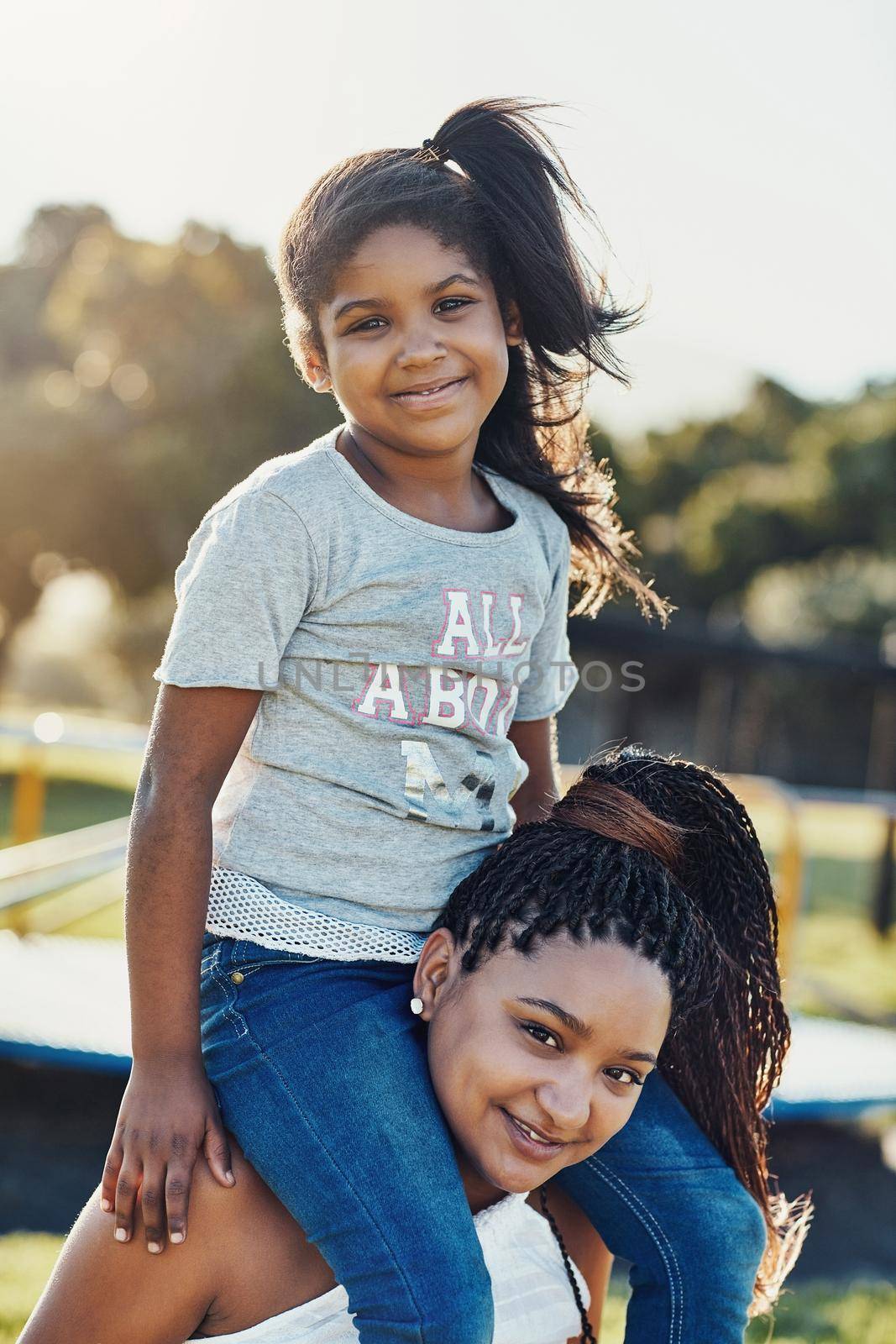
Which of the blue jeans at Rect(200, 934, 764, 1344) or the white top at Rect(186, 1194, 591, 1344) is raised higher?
the blue jeans at Rect(200, 934, 764, 1344)

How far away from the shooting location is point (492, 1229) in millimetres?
1781

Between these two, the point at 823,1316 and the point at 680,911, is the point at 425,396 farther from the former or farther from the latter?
the point at 823,1316

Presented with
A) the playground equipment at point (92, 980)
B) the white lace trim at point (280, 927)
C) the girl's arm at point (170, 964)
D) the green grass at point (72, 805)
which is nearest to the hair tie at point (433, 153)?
the girl's arm at point (170, 964)

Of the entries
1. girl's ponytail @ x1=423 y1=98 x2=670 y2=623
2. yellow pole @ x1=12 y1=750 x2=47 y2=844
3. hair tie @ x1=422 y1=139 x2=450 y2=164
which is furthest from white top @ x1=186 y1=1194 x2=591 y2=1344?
yellow pole @ x1=12 y1=750 x2=47 y2=844

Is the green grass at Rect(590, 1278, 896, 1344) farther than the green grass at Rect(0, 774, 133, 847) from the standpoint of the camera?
No

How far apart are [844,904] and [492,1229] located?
8477mm

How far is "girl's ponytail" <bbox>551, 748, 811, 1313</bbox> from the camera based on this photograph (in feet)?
6.52

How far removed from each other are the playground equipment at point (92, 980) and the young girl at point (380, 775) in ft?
6.84

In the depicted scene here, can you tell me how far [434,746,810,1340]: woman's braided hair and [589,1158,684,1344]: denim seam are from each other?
19cm

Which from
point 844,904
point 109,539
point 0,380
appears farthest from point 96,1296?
point 0,380

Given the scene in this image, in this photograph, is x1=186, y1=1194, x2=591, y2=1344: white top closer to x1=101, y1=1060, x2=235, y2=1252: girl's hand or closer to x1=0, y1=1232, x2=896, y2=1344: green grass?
x1=101, y1=1060, x2=235, y2=1252: girl's hand

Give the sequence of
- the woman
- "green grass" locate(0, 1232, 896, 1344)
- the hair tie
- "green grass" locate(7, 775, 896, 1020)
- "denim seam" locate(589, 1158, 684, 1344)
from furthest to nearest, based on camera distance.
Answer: "green grass" locate(7, 775, 896, 1020) → "green grass" locate(0, 1232, 896, 1344) → the hair tie → "denim seam" locate(589, 1158, 684, 1344) → the woman

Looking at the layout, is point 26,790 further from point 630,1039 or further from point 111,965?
point 630,1039

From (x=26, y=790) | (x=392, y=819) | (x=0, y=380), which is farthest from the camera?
(x=0, y=380)
